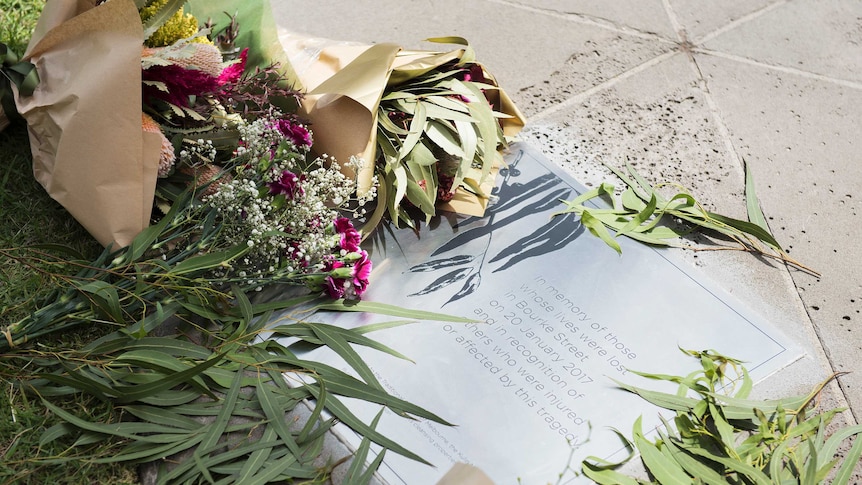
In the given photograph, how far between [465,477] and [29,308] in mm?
1041

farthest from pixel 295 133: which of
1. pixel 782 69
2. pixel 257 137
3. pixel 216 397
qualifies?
pixel 782 69

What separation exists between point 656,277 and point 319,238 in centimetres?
90

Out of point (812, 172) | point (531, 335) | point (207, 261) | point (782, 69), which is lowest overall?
point (531, 335)

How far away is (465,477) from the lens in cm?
144

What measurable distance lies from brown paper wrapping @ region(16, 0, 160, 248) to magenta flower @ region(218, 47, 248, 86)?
291 mm

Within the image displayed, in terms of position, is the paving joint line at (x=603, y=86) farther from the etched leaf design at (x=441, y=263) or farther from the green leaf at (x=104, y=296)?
the green leaf at (x=104, y=296)

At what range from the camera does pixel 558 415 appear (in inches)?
65.0

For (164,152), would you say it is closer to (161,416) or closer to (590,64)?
(161,416)

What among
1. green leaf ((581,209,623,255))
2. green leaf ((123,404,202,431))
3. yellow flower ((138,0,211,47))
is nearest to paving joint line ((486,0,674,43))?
green leaf ((581,209,623,255))

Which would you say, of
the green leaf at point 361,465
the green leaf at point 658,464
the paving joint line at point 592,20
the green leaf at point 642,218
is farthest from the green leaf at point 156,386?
the paving joint line at point 592,20

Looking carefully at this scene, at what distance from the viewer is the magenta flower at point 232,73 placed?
181 cm

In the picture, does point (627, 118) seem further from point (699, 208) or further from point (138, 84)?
point (138, 84)

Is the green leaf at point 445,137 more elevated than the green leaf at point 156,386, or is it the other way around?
the green leaf at point 445,137

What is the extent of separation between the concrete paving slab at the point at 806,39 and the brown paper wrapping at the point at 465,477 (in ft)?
7.00
